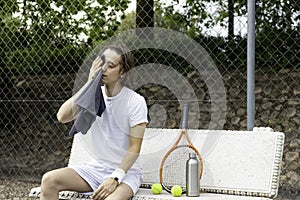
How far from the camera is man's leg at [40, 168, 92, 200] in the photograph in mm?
2623

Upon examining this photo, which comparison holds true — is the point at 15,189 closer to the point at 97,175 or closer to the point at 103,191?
the point at 97,175

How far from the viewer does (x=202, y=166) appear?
2846mm

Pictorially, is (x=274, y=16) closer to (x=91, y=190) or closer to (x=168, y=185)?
(x=168, y=185)

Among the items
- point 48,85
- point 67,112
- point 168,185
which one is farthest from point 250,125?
point 48,85

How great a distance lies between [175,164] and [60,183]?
2.12ft

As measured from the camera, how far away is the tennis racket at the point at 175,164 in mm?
2896

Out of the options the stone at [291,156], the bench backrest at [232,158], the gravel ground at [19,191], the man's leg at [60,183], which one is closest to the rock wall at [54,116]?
the stone at [291,156]

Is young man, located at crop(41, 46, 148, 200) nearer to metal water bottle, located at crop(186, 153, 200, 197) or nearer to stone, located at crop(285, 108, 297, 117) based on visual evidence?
metal water bottle, located at crop(186, 153, 200, 197)

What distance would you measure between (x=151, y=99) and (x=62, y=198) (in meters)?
2.72

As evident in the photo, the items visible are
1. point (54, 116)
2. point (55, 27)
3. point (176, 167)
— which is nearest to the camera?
point (176, 167)

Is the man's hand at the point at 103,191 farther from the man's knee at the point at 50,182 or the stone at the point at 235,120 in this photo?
the stone at the point at 235,120

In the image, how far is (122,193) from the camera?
2.57m

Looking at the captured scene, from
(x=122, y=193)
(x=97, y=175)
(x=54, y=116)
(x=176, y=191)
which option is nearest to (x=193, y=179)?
(x=176, y=191)

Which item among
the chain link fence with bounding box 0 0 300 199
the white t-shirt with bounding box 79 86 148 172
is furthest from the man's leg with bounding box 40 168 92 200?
the chain link fence with bounding box 0 0 300 199
